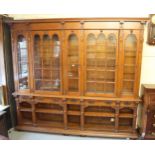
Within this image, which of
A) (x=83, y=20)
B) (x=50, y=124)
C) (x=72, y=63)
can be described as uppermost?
(x=83, y=20)

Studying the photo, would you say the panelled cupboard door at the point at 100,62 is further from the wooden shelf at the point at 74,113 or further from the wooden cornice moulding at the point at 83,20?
the wooden shelf at the point at 74,113

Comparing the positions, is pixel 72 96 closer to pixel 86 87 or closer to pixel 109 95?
pixel 86 87

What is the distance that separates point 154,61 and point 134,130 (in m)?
1.30

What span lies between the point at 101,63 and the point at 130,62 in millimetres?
507

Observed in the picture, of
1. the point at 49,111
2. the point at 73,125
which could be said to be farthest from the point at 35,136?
the point at 73,125

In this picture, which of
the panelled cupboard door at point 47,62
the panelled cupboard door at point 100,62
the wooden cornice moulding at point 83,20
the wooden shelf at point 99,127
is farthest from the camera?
the wooden shelf at point 99,127

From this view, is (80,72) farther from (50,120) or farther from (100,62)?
(50,120)

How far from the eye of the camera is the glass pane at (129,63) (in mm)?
2814

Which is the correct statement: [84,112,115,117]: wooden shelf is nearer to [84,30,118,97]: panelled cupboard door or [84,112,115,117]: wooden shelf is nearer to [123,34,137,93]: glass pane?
[84,30,118,97]: panelled cupboard door

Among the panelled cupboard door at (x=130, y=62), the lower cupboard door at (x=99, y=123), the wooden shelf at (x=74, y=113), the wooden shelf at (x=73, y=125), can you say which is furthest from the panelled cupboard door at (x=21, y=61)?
the panelled cupboard door at (x=130, y=62)

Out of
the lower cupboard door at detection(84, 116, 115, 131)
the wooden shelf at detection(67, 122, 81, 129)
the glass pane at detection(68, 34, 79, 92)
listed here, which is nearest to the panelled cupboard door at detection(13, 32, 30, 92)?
the glass pane at detection(68, 34, 79, 92)

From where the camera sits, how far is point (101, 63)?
2941 mm
